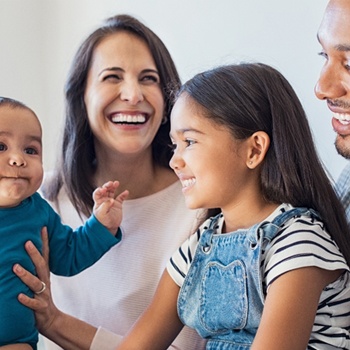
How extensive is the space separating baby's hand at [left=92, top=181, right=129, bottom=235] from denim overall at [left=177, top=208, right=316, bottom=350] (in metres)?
0.25

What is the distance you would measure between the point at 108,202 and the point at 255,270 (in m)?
0.44

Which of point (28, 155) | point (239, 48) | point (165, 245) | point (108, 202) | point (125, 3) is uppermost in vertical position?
point (125, 3)

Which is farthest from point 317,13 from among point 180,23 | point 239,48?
point 180,23

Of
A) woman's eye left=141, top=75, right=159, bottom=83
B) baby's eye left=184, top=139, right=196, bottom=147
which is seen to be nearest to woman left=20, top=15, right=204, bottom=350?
woman's eye left=141, top=75, right=159, bottom=83

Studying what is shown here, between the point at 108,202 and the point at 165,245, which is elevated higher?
the point at 108,202

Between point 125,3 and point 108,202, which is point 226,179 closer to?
point 108,202

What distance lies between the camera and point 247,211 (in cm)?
140

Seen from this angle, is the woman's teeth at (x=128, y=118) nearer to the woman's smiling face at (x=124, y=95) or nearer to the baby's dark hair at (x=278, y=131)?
the woman's smiling face at (x=124, y=95)

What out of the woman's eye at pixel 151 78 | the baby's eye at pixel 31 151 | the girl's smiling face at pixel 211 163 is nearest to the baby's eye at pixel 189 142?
the girl's smiling face at pixel 211 163

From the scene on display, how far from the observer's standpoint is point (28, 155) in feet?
4.80

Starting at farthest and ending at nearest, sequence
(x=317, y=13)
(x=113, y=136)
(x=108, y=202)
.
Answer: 1. (x=317, y=13)
2. (x=113, y=136)
3. (x=108, y=202)

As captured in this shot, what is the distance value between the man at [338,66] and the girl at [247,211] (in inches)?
2.9

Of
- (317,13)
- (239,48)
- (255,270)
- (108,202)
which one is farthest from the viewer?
(239,48)

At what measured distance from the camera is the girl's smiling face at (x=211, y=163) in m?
1.38
